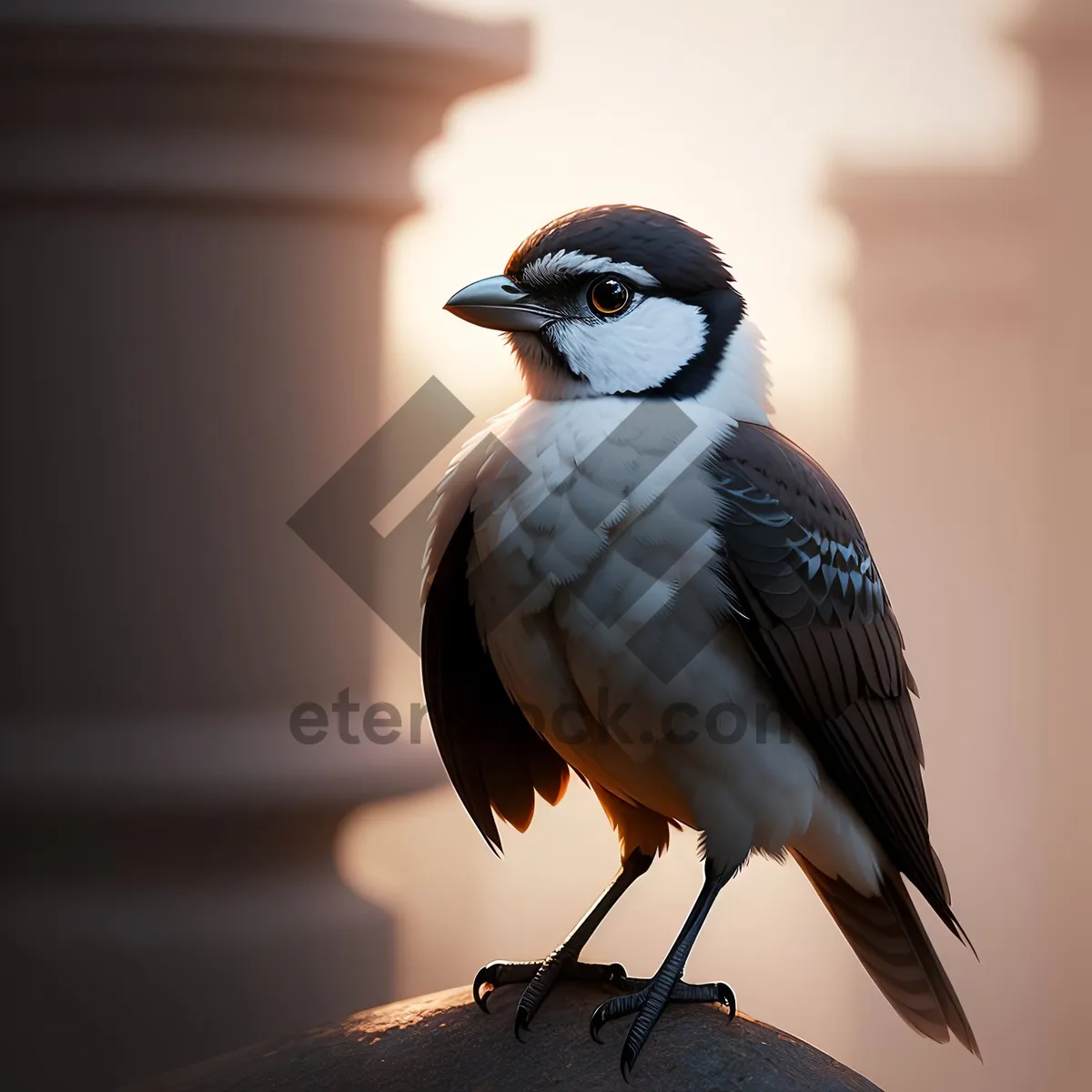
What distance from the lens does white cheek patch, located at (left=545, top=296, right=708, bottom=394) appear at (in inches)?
37.0

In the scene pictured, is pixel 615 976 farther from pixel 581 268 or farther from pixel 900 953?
pixel 581 268

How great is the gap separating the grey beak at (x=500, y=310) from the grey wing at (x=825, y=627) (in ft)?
0.63

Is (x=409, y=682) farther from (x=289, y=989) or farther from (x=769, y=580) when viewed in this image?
(x=769, y=580)

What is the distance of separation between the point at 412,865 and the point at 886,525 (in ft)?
3.14

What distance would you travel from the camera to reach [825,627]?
0.93 meters

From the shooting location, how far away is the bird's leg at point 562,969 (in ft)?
3.31

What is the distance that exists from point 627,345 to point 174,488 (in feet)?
2.53

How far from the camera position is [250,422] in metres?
1.47

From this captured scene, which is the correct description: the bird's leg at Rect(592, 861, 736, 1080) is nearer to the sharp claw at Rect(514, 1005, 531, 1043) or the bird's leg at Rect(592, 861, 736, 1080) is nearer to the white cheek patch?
the sharp claw at Rect(514, 1005, 531, 1043)

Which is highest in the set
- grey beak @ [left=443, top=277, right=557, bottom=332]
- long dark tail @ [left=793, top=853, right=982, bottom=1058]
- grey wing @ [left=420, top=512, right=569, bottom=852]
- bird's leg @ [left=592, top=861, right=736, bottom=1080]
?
grey beak @ [left=443, top=277, right=557, bottom=332]

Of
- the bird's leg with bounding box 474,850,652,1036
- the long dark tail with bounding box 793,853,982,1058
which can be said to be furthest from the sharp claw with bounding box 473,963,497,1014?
the long dark tail with bounding box 793,853,982,1058

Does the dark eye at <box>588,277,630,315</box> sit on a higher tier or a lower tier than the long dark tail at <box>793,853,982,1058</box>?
higher

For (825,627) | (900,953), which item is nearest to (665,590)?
(825,627)

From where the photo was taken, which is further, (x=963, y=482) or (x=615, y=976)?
(x=963, y=482)
